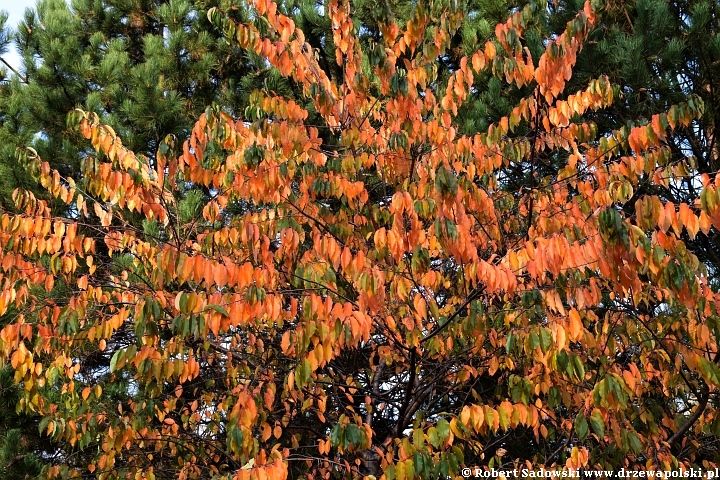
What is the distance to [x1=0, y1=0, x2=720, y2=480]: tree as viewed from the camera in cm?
232

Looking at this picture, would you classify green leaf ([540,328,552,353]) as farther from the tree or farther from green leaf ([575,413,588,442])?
green leaf ([575,413,588,442])

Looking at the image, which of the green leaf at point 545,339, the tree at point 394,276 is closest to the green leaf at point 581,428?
the tree at point 394,276

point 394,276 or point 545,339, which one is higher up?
point 394,276

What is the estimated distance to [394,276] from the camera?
2.93 meters

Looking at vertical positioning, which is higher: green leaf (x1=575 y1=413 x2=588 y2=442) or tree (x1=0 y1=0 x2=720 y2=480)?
tree (x1=0 y1=0 x2=720 y2=480)

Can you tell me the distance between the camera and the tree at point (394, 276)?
7.62 ft

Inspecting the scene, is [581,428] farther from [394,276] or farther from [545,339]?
[394,276]

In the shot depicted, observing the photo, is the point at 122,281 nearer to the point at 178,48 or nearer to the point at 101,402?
the point at 101,402

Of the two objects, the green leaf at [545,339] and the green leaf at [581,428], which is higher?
the green leaf at [545,339]

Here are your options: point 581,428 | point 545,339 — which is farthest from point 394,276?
point 581,428

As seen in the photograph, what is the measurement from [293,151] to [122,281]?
1.37 meters

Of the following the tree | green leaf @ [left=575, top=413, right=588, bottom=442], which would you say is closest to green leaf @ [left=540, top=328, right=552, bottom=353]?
the tree

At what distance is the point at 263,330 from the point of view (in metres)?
4.06

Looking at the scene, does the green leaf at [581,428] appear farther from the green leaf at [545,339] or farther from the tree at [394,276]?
the green leaf at [545,339]
